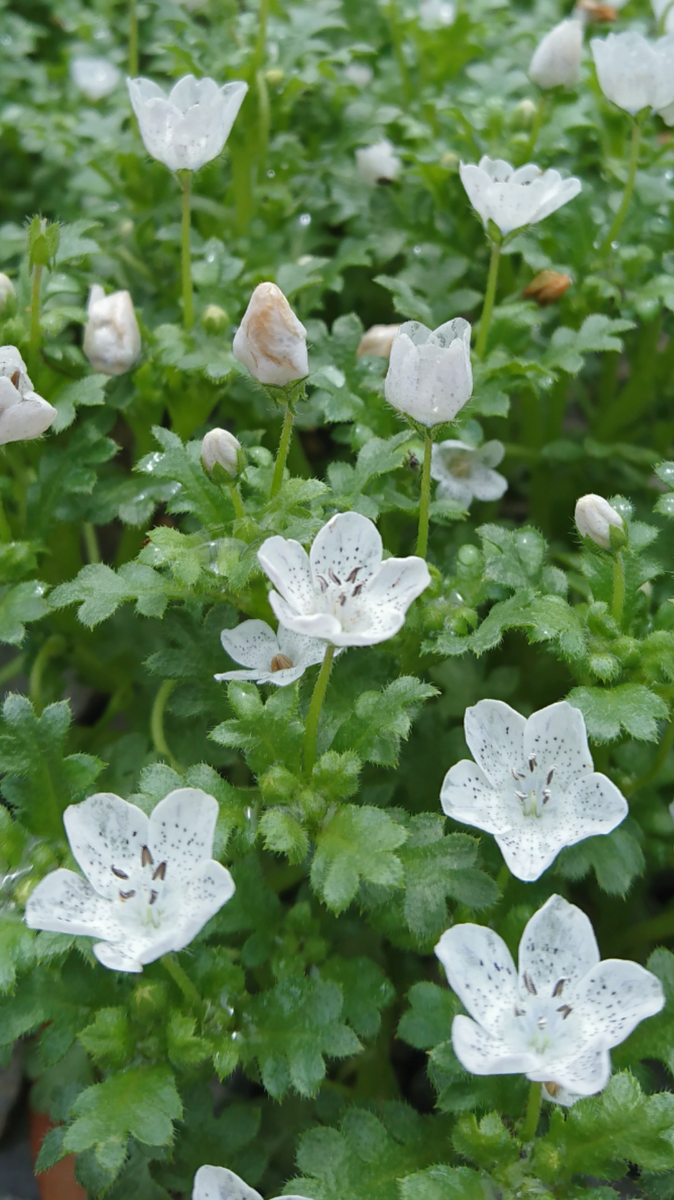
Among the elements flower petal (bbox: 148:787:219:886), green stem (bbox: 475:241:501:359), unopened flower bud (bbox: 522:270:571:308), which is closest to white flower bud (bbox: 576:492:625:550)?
green stem (bbox: 475:241:501:359)

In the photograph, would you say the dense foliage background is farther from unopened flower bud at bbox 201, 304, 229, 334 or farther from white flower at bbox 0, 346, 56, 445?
white flower at bbox 0, 346, 56, 445

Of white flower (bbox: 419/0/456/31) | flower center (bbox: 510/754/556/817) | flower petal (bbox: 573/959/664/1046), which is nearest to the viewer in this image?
flower petal (bbox: 573/959/664/1046)

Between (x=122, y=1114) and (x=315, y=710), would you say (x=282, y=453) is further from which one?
(x=122, y=1114)

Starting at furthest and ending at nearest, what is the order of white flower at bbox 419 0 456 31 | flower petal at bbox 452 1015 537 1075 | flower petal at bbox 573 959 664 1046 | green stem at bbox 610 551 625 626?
white flower at bbox 419 0 456 31
green stem at bbox 610 551 625 626
flower petal at bbox 573 959 664 1046
flower petal at bbox 452 1015 537 1075

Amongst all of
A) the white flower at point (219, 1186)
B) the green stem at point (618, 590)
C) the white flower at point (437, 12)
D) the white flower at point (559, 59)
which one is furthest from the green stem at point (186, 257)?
the white flower at point (219, 1186)

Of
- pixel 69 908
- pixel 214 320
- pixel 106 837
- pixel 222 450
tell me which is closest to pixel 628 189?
pixel 214 320

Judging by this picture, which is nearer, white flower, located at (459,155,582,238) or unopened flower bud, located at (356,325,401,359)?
white flower, located at (459,155,582,238)

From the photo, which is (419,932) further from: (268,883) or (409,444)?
(409,444)
